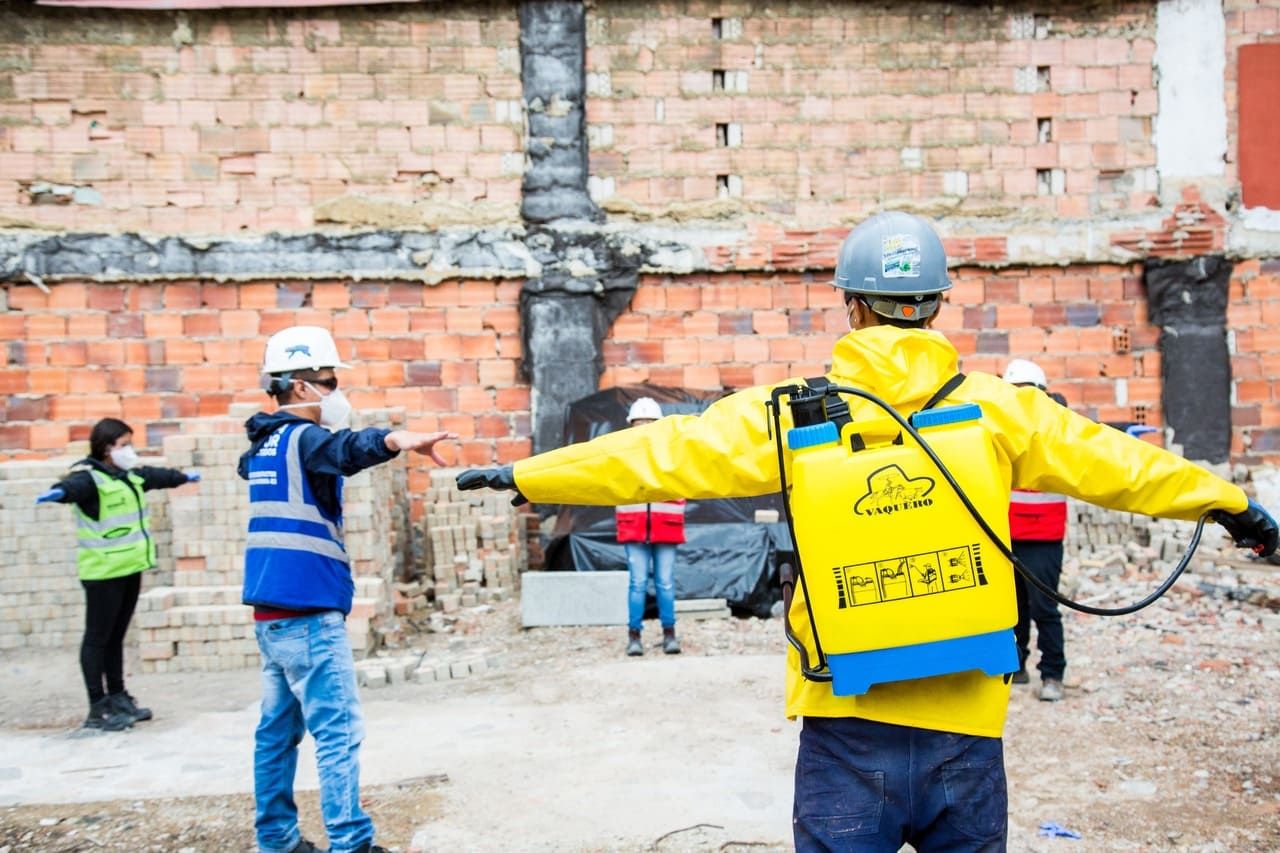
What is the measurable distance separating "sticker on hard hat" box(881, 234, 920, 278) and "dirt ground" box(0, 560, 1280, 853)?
2725mm

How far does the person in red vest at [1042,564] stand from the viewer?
621 centimetres

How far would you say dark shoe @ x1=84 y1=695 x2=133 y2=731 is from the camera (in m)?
6.38

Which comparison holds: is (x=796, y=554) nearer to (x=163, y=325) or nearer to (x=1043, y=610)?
(x=1043, y=610)

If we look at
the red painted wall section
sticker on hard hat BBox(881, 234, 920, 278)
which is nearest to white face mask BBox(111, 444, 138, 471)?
sticker on hard hat BBox(881, 234, 920, 278)

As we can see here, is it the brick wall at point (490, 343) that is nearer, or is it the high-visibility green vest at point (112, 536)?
the high-visibility green vest at point (112, 536)

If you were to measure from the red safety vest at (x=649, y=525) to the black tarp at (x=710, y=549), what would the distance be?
1.09 m

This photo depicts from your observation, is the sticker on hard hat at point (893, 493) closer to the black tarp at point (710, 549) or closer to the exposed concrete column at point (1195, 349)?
the black tarp at point (710, 549)

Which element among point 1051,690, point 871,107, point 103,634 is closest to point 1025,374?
point 1051,690

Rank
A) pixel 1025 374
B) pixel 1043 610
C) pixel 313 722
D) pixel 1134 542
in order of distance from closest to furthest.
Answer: pixel 313 722 < pixel 1043 610 < pixel 1025 374 < pixel 1134 542

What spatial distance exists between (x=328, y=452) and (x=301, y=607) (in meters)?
0.59

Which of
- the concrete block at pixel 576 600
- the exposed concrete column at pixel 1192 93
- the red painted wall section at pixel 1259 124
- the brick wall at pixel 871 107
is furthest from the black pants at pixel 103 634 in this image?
the red painted wall section at pixel 1259 124

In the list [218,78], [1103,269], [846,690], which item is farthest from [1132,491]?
[218,78]

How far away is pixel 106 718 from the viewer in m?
6.42

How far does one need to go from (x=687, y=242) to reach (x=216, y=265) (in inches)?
171
